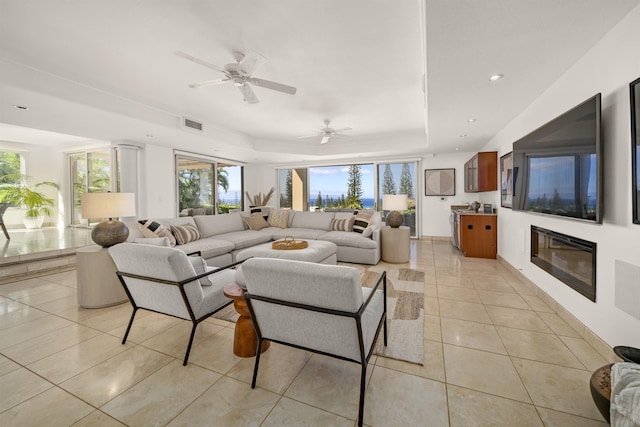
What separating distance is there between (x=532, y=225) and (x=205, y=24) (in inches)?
165

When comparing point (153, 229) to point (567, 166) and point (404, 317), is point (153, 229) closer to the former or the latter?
point (404, 317)

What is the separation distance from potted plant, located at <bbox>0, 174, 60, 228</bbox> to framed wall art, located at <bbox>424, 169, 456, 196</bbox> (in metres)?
10.4

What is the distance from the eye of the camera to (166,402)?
1.53 metres

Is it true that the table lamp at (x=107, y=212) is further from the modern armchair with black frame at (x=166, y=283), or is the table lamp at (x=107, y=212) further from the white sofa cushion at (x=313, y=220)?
the white sofa cushion at (x=313, y=220)

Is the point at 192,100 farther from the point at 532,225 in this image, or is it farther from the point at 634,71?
the point at 532,225

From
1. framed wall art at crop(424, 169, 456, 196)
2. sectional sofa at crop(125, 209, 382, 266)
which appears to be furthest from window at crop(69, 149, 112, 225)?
framed wall art at crop(424, 169, 456, 196)

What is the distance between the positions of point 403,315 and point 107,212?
3.32m

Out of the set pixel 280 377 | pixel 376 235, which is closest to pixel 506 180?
pixel 376 235

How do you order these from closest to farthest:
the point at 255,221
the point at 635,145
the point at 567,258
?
the point at 635,145 → the point at 567,258 → the point at 255,221

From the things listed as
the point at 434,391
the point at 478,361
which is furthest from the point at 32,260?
the point at 478,361

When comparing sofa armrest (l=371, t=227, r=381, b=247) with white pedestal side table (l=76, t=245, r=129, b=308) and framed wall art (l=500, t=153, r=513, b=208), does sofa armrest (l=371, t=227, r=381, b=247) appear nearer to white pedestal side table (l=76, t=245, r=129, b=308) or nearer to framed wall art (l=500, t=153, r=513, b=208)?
framed wall art (l=500, t=153, r=513, b=208)

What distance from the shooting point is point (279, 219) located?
19.0 feet

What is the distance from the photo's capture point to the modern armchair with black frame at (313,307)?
1.33 m

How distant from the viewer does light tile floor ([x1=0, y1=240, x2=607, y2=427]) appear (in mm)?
1425
